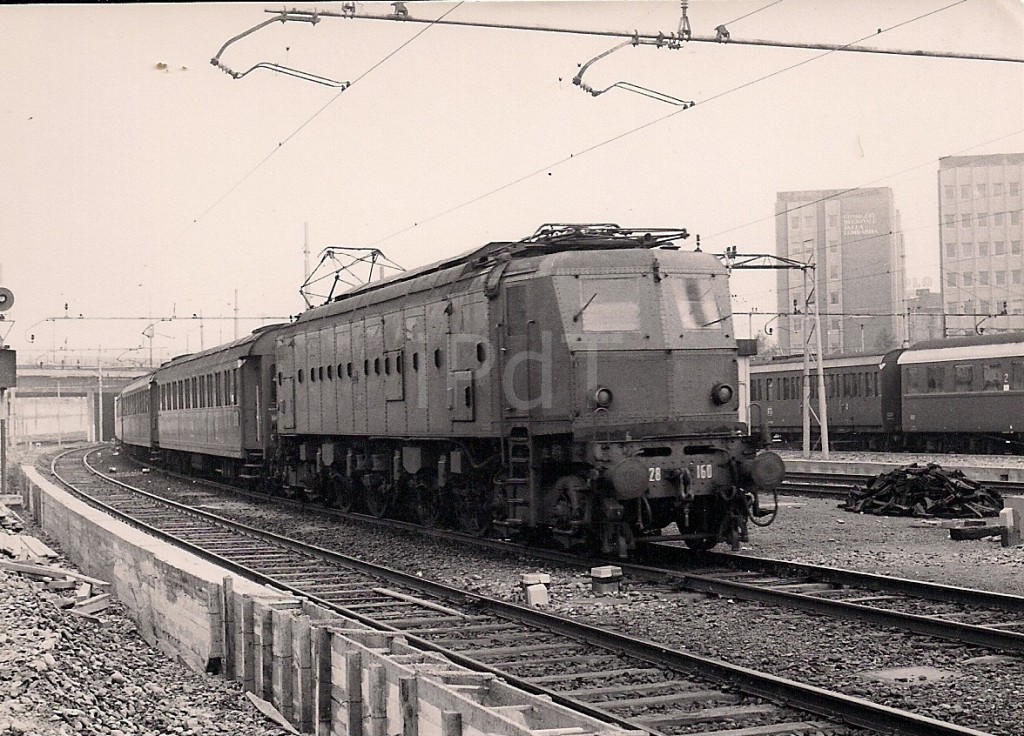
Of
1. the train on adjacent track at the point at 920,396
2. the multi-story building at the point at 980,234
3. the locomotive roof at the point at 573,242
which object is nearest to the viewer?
the locomotive roof at the point at 573,242

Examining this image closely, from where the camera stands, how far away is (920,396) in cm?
3641

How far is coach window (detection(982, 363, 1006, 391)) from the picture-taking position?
108 feet

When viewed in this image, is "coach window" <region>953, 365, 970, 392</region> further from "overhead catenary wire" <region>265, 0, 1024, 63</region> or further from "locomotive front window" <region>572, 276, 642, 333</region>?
"locomotive front window" <region>572, 276, 642, 333</region>

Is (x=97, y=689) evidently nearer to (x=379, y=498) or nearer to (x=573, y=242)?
(x=573, y=242)

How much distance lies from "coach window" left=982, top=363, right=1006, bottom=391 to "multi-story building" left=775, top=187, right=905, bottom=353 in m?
78.9

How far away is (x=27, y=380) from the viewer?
67.7 meters

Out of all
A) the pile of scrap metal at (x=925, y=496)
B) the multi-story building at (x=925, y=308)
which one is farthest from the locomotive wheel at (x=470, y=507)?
the multi-story building at (x=925, y=308)

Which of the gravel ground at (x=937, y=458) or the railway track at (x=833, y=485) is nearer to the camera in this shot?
the railway track at (x=833, y=485)

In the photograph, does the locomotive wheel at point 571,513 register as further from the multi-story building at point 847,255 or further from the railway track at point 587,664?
the multi-story building at point 847,255

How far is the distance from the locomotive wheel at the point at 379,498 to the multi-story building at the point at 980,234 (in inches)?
2696

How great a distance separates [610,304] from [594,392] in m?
1.08

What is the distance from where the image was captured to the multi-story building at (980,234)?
3189 inches

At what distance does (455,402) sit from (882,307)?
111 m

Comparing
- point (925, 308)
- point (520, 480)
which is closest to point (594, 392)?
point (520, 480)
